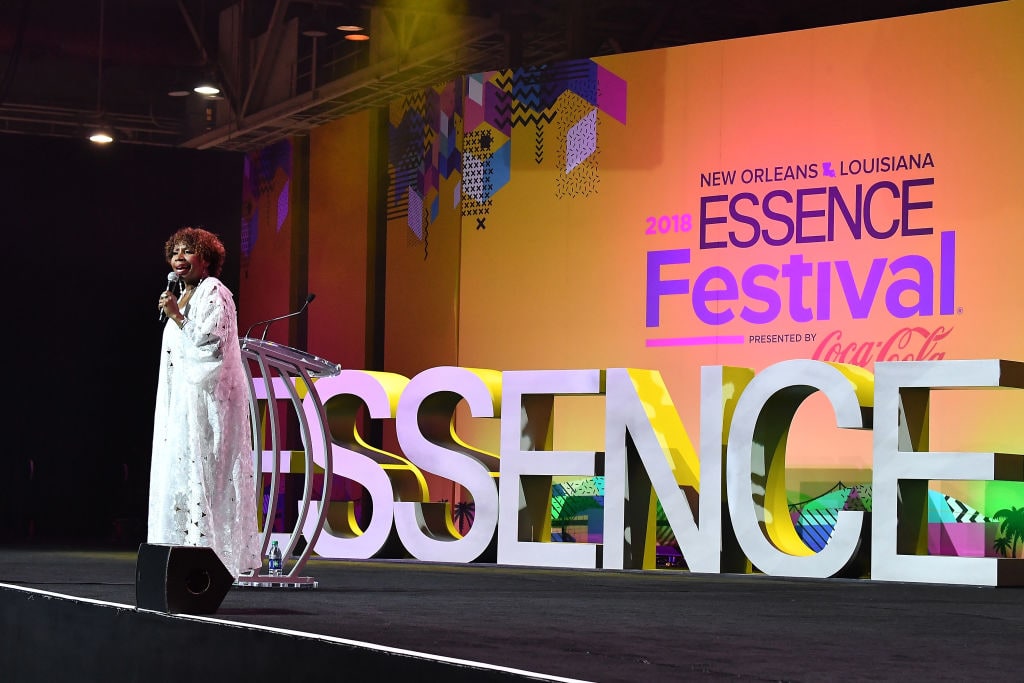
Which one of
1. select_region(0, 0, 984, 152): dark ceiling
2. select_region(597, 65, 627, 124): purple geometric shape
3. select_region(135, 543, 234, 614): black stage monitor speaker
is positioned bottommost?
select_region(135, 543, 234, 614): black stage monitor speaker

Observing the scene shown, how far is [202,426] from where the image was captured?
190 inches

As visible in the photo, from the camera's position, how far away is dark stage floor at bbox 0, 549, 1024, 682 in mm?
2898

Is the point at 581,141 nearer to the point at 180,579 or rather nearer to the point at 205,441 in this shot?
the point at 205,441

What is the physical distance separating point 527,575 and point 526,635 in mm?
3359

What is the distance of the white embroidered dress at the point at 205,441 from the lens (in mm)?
4762

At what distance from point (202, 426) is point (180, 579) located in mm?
1235

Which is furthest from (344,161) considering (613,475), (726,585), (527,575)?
(726,585)

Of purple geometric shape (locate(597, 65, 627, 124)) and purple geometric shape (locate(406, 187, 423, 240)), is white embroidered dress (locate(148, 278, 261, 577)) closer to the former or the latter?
purple geometric shape (locate(597, 65, 627, 124))

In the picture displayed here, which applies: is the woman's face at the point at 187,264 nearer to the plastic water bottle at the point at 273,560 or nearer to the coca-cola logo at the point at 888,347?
the plastic water bottle at the point at 273,560

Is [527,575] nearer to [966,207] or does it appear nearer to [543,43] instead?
[966,207]

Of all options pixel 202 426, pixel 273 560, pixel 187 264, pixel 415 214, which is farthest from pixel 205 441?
pixel 415 214

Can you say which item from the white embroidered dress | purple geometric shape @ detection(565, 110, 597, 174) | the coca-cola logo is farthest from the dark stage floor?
purple geometric shape @ detection(565, 110, 597, 174)

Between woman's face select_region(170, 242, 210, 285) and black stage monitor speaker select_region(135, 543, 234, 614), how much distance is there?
1406 millimetres

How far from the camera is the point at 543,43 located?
10.6 meters
